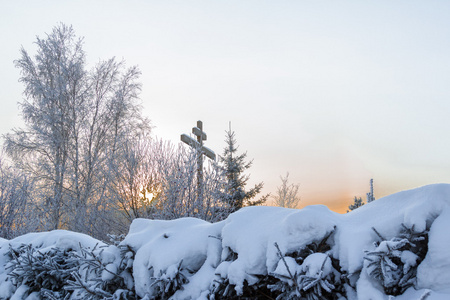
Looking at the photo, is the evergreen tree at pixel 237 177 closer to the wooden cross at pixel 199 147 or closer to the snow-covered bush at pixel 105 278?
the wooden cross at pixel 199 147

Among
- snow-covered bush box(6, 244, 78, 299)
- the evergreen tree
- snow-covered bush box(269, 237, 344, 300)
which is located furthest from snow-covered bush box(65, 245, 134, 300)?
the evergreen tree

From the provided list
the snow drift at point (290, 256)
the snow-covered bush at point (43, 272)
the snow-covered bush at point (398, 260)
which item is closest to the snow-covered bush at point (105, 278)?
the snow drift at point (290, 256)

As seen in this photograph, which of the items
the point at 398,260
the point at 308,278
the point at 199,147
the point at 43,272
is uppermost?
the point at 199,147

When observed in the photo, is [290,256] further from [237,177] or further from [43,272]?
[237,177]

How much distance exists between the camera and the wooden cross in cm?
A: 832

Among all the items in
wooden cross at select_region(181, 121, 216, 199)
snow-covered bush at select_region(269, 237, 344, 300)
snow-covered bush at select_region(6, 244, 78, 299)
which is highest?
wooden cross at select_region(181, 121, 216, 199)

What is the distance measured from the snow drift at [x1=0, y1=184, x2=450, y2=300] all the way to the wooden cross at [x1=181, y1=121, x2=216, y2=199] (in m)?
5.38

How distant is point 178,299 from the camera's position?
2275 millimetres

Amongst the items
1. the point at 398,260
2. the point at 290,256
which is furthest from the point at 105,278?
the point at 398,260

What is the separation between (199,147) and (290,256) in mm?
7116

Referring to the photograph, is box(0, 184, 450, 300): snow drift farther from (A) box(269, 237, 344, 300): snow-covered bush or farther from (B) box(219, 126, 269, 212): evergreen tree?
(B) box(219, 126, 269, 212): evergreen tree

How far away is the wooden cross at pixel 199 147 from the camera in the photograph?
832 cm

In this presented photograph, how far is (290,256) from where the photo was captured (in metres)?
1.96

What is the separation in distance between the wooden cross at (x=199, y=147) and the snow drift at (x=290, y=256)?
17.6 feet
